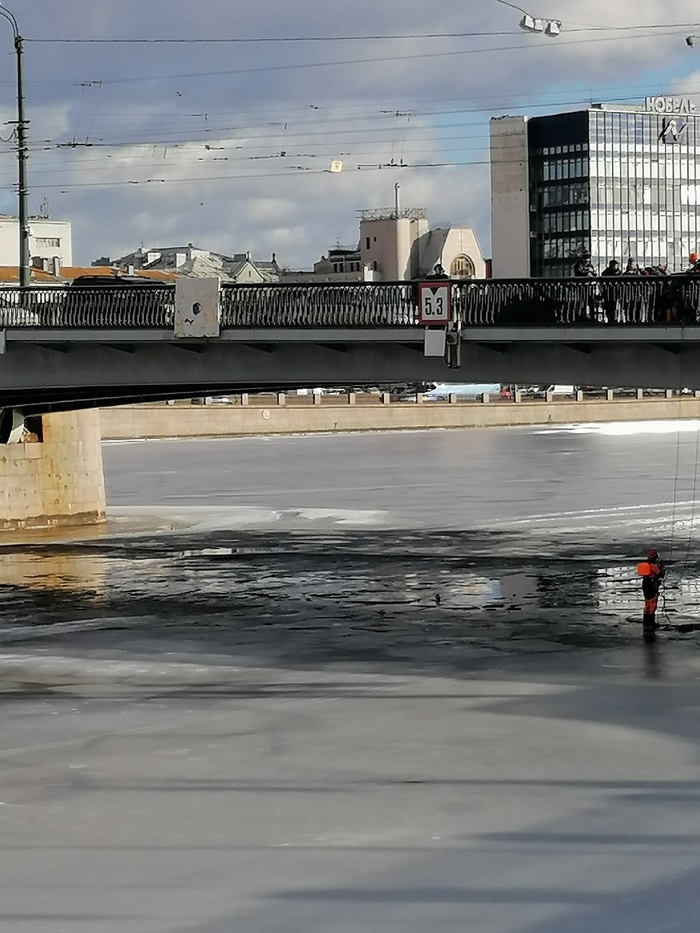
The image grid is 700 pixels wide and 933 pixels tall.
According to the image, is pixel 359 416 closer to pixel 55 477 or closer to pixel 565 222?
pixel 565 222

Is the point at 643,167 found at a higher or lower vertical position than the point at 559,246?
higher

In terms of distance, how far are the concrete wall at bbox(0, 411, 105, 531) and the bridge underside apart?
1243cm

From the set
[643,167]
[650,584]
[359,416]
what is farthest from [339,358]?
[643,167]

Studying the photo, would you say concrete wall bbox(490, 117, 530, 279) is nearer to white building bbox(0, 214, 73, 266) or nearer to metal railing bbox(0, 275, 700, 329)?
white building bbox(0, 214, 73, 266)

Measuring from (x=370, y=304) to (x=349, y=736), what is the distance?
639 inches

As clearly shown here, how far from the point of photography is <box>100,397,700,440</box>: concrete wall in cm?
12150

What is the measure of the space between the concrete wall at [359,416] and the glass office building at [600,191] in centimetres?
1491

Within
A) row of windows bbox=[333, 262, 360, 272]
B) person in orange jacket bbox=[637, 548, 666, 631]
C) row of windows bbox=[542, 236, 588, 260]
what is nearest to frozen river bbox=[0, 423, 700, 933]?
person in orange jacket bbox=[637, 548, 666, 631]

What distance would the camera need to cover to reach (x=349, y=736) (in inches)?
795

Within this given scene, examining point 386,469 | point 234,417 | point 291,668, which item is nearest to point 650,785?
point 291,668

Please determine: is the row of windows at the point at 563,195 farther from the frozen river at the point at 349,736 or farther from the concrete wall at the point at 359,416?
the frozen river at the point at 349,736

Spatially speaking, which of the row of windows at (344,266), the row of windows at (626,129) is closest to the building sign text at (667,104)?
the row of windows at (626,129)

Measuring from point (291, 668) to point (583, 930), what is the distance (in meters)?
13.1

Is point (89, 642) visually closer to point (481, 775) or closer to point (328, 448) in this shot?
point (481, 775)
